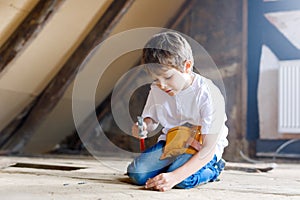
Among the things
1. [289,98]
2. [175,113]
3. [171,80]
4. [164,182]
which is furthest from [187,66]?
[289,98]

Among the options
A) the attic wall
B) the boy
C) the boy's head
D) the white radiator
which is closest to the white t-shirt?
the boy

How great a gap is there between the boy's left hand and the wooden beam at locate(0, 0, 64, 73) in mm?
1465

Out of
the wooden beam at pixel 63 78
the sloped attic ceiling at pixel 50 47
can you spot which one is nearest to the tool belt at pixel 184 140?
the sloped attic ceiling at pixel 50 47

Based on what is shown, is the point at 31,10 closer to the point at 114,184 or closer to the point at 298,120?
the point at 114,184

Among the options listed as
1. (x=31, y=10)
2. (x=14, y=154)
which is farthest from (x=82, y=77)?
(x=14, y=154)

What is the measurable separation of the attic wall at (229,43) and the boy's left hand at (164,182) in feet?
8.12

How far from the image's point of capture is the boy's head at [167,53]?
160 centimetres

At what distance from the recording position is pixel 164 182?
164 centimetres

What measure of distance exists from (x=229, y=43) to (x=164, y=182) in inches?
110

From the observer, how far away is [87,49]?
3.46 meters

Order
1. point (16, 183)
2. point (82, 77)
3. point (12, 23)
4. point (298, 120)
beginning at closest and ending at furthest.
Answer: point (16, 183) < point (12, 23) < point (82, 77) < point (298, 120)

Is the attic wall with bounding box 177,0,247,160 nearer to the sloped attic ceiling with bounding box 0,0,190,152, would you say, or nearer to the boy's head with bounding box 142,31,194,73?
the sloped attic ceiling with bounding box 0,0,190,152

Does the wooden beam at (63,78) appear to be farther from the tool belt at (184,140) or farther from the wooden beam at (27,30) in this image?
the tool belt at (184,140)

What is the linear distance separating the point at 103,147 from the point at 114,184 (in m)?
2.61
